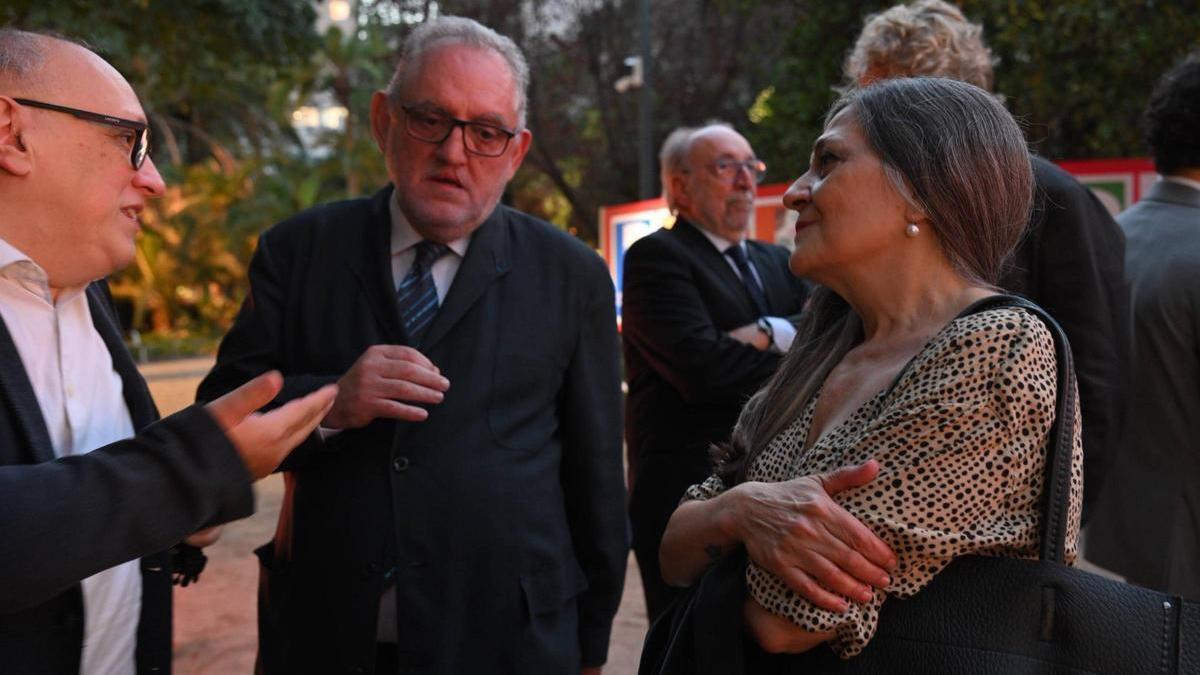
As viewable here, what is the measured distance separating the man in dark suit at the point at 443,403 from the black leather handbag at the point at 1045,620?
1.05m

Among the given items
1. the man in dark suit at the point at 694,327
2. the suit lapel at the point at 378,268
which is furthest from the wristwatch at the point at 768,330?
the suit lapel at the point at 378,268

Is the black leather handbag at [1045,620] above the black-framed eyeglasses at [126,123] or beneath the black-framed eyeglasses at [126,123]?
beneath

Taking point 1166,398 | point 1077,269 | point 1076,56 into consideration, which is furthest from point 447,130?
point 1076,56

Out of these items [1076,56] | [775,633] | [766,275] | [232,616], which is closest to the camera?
[775,633]

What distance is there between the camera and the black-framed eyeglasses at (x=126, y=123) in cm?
183

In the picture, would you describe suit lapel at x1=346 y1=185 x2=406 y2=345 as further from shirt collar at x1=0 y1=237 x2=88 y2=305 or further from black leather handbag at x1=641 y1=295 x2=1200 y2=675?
black leather handbag at x1=641 y1=295 x2=1200 y2=675

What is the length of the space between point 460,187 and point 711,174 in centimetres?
154

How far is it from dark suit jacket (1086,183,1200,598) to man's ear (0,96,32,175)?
2883mm

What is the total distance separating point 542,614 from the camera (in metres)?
2.53

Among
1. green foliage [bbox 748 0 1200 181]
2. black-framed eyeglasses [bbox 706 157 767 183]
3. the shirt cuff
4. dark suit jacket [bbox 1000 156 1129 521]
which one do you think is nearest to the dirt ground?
the shirt cuff

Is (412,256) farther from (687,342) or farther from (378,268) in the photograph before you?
(687,342)

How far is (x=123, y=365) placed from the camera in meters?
2.18

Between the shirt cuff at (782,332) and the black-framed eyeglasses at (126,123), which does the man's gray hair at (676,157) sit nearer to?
the shirt cuff at (782,332)

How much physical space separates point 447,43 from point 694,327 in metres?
1.33
